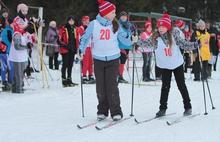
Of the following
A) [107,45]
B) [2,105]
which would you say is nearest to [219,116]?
[107,45]

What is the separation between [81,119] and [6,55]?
4148mm

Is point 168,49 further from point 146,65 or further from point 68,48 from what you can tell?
point 146,65

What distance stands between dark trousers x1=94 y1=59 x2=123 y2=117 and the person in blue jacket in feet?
13.3

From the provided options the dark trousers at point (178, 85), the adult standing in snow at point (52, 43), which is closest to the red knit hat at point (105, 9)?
the dark trousers at point (178, 85)

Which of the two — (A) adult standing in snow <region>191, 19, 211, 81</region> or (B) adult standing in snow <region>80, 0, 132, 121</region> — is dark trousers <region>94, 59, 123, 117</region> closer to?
(B) adult standing in snow <region>80, 0, 132, 121</region>

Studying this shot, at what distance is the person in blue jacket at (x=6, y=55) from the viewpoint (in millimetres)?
12034

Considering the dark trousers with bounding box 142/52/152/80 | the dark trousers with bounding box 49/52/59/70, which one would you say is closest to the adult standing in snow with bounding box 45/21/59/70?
the dark trousers with bounding box 49/52/59/70

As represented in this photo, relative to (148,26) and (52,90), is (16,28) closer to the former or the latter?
(52,90)

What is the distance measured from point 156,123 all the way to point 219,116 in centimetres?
146

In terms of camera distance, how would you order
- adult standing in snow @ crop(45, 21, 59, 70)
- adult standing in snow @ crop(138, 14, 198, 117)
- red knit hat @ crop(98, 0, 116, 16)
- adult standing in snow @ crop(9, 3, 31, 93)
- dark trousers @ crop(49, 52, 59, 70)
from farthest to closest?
dark trousers @ crop(49, 52, 59, 70), adult standing in snow @ crop(45, 21, 59, 70), adult standing in snow @ crop(9, 3, 31, 93), adult standing in snow @ crop(138, 14, 198, 117), red knit hat @ crop(98, 0, 116, 16)

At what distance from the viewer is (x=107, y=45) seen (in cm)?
844

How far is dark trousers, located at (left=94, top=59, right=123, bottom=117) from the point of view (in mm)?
8422

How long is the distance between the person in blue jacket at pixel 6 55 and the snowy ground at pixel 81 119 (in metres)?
0.50

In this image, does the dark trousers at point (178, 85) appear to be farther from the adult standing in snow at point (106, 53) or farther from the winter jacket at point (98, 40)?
the winter jacket at point (98, 40)
